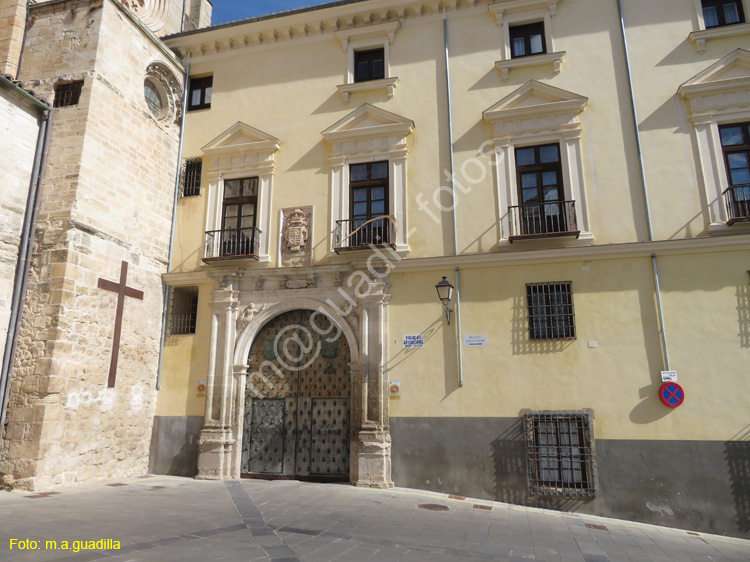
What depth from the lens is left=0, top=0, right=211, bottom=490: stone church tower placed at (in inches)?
364

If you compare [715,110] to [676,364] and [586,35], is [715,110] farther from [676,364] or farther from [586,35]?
[676,364]

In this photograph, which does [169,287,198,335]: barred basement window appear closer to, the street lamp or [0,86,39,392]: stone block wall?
[0,86,39,392]: stone block wall

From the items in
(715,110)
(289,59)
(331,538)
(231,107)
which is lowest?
(331,538)

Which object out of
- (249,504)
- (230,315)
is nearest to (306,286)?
(230,315)

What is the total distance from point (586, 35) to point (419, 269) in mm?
5860

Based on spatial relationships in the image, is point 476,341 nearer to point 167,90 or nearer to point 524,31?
point 524,31

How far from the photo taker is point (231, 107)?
12.7 metres

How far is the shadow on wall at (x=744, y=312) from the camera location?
895 centimetres

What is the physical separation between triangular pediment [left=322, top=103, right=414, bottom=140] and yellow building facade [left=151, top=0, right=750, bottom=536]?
48 mm

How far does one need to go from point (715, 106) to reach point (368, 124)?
6.61 meters

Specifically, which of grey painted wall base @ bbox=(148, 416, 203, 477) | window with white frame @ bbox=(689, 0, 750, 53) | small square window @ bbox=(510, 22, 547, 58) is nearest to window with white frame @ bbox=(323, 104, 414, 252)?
small square window @ bbox=(510, 22, 547, 58)

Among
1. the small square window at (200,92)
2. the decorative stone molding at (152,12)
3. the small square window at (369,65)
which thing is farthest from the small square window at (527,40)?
the decorative stone molding at (152,12)

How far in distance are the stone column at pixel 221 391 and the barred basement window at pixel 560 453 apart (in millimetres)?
5771

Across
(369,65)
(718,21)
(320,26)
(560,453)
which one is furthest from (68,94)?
(718,21)
